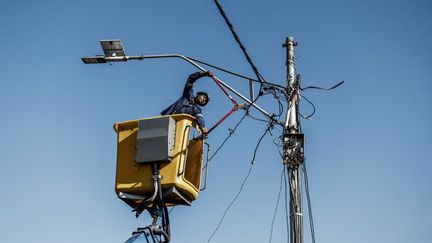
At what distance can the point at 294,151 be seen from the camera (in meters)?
9.63

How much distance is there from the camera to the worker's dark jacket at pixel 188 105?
939cm

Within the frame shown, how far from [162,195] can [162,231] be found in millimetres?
520

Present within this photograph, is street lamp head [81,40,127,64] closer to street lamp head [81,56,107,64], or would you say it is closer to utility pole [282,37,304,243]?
street lamp head [81,56,107,64]

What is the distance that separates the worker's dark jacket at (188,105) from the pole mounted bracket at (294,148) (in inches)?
57.4

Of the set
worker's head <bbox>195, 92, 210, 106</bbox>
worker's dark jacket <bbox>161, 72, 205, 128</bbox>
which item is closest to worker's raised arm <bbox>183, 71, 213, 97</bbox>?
worker's dark jacket <bbox>161, 72, 205, 128</bbox>

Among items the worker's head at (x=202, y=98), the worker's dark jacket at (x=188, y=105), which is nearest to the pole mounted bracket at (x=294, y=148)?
the worker's head at (x=202, y=98)

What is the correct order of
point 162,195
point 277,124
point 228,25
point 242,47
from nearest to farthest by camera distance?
point 162,195 → point 228,25 → point 242,47 → point 277,124

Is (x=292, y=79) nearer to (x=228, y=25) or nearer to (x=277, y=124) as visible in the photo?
(x=277, y=124)

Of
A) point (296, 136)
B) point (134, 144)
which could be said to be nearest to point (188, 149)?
point (134, 144)

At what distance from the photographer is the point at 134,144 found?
345 inches

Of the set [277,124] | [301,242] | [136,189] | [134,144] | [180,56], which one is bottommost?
[301,242]

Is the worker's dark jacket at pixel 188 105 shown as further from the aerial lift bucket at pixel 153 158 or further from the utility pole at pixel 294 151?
the utility pole at pixel 294 151

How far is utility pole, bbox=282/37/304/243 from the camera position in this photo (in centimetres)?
923

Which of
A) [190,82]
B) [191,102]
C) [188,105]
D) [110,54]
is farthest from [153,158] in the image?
[110,54]
